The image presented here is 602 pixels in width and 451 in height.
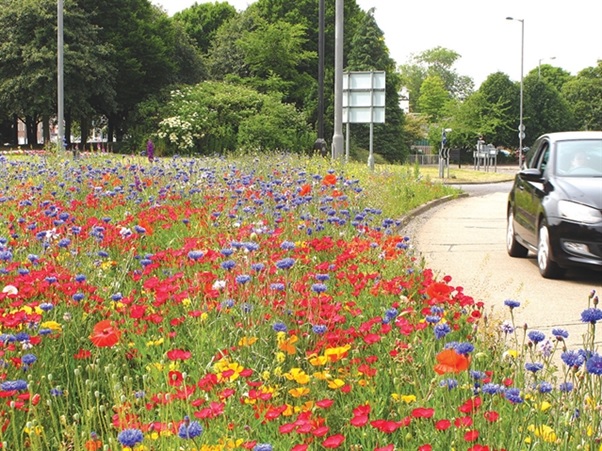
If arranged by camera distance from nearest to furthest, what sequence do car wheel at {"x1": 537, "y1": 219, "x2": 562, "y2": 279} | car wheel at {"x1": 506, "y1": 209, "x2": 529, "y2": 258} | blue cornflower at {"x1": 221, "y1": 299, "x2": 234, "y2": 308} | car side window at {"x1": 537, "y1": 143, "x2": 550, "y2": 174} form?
blue cornflower at {"x1": 221, "y1": 299, "x2": 234, "y2": 308}, car wheel at {"x1": 537, "y1": 219, "x2": 562, "y2": 279}, car side window at {"x1": 537, "y1": 143, "x2": 550, "y2": 174}, car wheel at {"x1": 506, "y1": 209, "x2": 529, "y2": 258}

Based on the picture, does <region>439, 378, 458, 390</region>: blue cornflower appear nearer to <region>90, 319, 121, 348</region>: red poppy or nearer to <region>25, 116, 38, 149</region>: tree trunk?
<region>90, 319, 121, 348</region>: red poppy

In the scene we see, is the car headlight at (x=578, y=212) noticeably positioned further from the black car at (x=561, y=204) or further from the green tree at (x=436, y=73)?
the green tree at (x=436, y=73)

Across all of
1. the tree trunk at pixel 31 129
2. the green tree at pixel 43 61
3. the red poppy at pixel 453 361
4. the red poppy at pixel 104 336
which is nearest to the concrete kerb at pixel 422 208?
the red poppy at pixel 104 336

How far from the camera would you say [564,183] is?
360 inches

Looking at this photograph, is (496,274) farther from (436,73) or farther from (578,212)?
(436,73)

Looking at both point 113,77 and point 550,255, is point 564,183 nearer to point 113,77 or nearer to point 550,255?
point 550,255

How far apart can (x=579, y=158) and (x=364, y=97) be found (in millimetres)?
12997

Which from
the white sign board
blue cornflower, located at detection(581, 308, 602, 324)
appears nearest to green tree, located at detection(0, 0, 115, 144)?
the white sign board

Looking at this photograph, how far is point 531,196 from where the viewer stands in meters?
9.91

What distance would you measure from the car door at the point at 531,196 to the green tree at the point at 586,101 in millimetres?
84395

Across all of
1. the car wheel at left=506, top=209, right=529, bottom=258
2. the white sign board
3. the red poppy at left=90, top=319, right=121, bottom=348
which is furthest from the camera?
the white sign board

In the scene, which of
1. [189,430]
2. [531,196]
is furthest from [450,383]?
[531,196]

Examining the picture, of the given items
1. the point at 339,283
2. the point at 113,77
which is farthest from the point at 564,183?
the point at 113,77

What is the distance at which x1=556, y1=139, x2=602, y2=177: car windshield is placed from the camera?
31.1 ft
